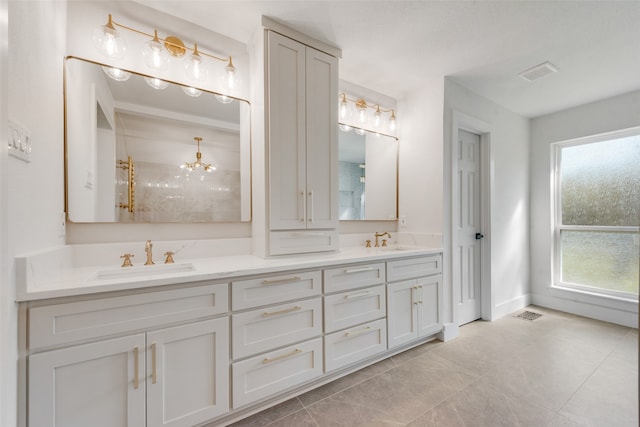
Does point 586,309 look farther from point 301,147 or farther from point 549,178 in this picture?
point 301,147

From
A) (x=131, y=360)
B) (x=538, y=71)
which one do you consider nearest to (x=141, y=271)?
(x=131, y=360)

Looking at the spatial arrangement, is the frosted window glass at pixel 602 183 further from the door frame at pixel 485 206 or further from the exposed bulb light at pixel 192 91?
the exposed bulb light at pixel 192 91

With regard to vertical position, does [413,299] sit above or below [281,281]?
below

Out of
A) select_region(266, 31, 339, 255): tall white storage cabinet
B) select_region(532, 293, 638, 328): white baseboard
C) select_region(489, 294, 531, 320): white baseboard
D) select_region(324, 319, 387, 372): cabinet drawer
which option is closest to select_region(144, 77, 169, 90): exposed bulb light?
select_region(266, 31, 339, 255): tall white storage cabinet

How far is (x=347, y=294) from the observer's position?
6.23 ft

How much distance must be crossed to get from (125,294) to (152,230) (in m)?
0.66

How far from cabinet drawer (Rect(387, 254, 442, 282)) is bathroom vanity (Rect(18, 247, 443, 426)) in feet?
0.29

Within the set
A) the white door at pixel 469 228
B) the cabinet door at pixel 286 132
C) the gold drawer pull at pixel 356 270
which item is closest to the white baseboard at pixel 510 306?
the white door at pixel 469 228

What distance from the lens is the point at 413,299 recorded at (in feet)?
Answer: 7.50

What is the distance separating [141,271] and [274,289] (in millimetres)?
785

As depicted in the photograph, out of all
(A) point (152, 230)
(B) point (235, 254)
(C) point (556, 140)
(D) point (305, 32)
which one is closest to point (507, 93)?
(C) point (556, 140)

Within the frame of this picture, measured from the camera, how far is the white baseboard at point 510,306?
313 cm

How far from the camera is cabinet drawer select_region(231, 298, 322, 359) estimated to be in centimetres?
147

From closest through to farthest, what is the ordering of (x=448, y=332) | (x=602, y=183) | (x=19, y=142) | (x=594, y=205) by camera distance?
(x=19, y=142), (x=448, y=332), (x=602, y=183), (x=594, y=205)
